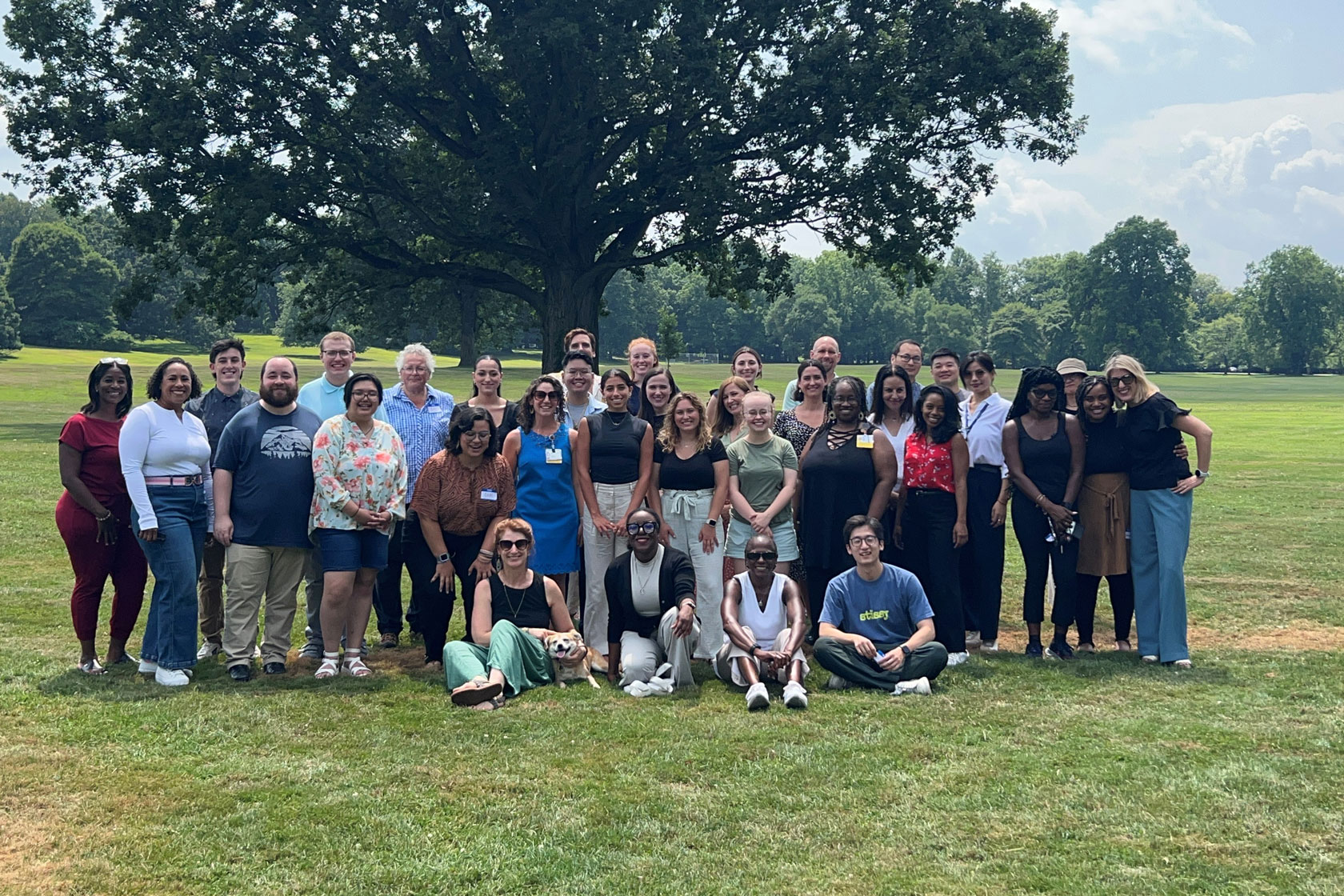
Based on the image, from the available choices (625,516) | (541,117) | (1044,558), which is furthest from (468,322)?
(1044,558)

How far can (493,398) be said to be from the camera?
7719mm

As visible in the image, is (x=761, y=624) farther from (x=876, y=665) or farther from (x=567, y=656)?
(x=567, y=656)

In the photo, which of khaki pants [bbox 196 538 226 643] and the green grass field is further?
khaki pants [bbox 196 538 226 643]

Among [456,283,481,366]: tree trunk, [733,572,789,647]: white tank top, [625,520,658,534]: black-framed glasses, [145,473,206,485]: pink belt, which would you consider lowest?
[733,572,789,647]: white tank top

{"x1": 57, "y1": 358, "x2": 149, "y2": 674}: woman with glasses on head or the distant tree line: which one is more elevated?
the distant tree line

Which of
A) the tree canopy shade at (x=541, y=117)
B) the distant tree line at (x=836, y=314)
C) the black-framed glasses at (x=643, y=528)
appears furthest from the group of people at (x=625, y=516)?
the distant tree line at (x=836, y=314)

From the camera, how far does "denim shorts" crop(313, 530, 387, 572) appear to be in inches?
271

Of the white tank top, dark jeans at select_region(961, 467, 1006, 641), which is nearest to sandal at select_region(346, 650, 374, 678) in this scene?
the white tank top

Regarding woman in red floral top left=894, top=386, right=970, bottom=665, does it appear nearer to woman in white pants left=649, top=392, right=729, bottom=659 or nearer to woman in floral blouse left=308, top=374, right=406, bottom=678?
woman in white pants left=649, top=392, right=729, bottom=659

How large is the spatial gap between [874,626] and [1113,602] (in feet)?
7.07

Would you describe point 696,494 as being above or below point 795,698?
above

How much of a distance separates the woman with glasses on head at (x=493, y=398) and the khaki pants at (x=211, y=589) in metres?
1.94

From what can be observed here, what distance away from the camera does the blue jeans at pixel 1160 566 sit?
24.6ft

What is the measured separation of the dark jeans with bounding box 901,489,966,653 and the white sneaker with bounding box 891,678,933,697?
92 cm
